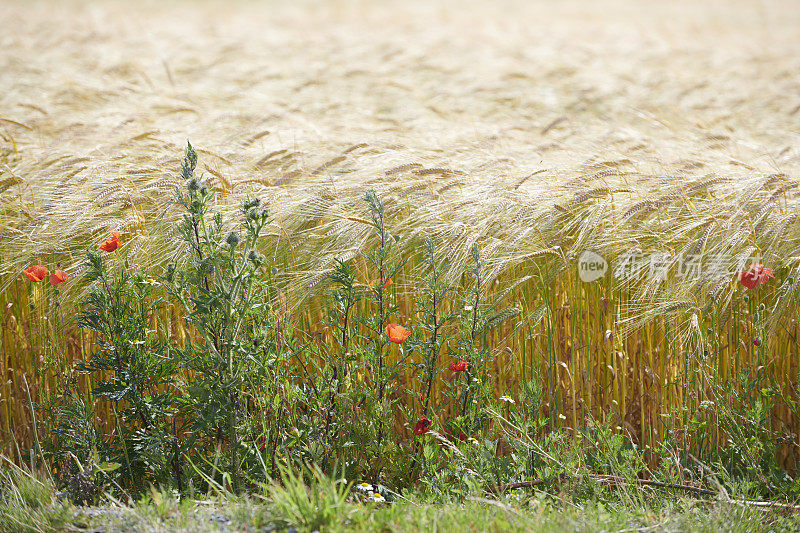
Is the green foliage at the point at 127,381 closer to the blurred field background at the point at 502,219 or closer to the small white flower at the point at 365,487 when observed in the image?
→ the blurred field background at the point at 502,219

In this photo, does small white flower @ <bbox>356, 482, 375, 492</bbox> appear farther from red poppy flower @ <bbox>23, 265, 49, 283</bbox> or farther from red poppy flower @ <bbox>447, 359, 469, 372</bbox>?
red poppy flower @ <bbox>23, 265, 49, 283</bbox>

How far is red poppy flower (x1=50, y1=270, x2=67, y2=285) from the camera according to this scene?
1749 millimetres

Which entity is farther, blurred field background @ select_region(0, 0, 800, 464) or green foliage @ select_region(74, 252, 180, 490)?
blurred field background @ select_region(0, 0, 800, 464)

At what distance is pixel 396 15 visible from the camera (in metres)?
10.6

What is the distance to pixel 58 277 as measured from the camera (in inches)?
69.0

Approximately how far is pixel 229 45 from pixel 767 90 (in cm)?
515

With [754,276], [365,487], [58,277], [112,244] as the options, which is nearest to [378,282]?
[365,487]

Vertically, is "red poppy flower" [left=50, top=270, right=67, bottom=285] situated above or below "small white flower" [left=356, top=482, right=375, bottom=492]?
above

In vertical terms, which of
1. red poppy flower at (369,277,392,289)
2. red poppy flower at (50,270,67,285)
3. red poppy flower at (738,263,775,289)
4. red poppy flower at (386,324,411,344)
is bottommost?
red poppy flower at (386,324,411,344)

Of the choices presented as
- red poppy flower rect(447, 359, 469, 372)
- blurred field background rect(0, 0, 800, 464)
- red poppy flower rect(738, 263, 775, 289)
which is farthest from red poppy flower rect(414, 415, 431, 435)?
red poppy flower rect(738, 263, 775, 289)

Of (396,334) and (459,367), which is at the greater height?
(396,334)

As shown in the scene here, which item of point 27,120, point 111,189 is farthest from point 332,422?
point 27,120

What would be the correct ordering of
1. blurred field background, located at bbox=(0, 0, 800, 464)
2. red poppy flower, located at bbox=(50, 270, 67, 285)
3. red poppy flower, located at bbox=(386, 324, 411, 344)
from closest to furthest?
red poppy flower, located at bbox=(386, 324, 411, 344) < red poppy flower, located at bbox=(50, 270, 67, 285) < blurred field background, located at bbox=(0, 0, 800, 464)

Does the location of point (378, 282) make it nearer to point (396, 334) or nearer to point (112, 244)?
point (396, 334)
